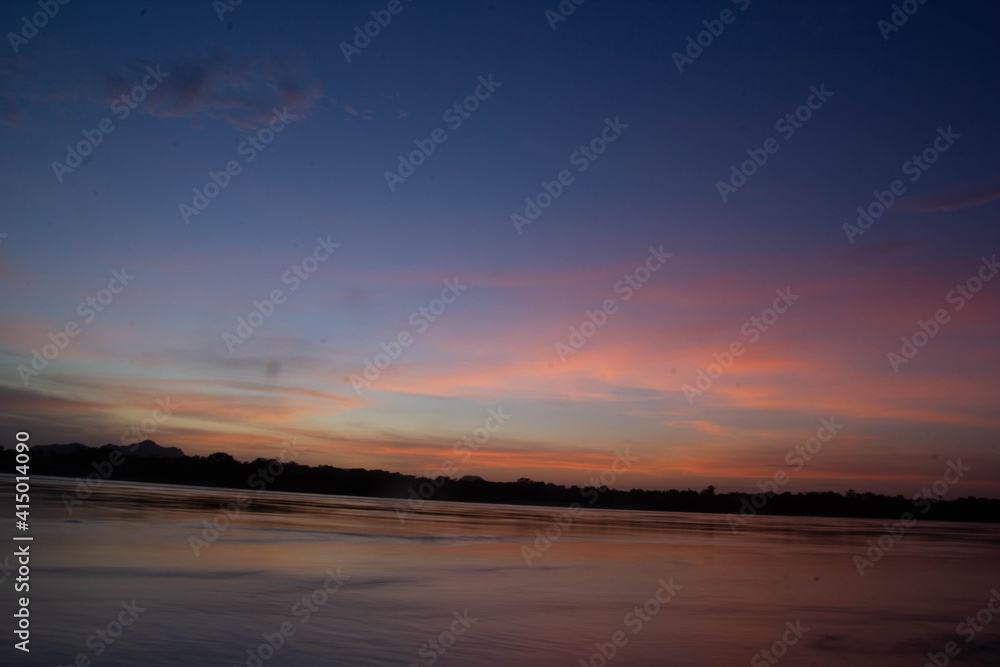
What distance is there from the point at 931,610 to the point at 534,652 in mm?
9653

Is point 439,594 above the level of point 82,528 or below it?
below

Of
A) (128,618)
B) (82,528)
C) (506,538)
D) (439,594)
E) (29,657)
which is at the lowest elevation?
(29,657)

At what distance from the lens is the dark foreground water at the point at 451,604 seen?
935cm

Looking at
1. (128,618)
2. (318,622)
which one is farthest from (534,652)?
(128,618)

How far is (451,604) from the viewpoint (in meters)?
12.8

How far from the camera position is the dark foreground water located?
30.7 feet

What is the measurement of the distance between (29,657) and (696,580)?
1359cm

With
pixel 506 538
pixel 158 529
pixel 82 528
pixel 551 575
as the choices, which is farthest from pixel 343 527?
pixel 551 575

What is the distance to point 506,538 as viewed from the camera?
27828mm

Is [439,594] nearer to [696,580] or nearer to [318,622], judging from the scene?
[318,622]

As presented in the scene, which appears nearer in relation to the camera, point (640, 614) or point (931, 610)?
point (640, 614)

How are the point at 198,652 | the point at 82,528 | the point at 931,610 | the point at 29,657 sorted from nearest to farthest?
the point at 29,657, the point at 198,652, the point at 931,610, the point at 82,528

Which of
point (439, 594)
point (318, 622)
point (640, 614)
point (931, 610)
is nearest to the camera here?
point (318, 622)

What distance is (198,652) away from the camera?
8617mm
